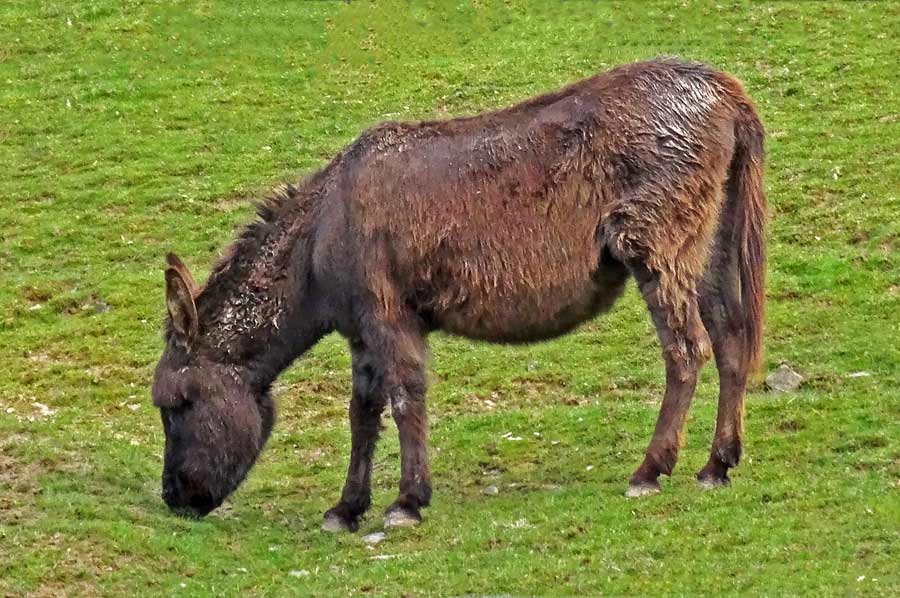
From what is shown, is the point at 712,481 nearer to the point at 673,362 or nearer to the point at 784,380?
the point at 673,362

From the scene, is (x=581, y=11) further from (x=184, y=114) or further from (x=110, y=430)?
(x=110, y=430)

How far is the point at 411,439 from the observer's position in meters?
10.3

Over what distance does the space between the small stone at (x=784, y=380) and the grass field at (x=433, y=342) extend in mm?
203

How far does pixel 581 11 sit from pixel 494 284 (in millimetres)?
19129

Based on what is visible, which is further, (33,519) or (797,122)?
(797,122)

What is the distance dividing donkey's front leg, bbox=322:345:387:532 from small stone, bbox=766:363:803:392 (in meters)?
4.33

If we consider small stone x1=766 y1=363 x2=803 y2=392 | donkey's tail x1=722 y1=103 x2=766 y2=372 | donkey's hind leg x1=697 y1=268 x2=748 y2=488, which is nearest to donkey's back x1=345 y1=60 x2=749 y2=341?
donkey's tail x1=722 y1=103 x2=766 y2=372

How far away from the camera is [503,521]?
986 centimetres

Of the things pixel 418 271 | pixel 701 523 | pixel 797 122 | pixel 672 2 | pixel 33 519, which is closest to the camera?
pixel 701 523

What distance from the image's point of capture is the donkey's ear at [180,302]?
10383mm

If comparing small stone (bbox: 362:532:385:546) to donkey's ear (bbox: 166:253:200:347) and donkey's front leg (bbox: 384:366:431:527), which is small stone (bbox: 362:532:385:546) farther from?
donkey's ear (bbox: 166:253:200:347)

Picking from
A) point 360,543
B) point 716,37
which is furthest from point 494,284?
point 716,37

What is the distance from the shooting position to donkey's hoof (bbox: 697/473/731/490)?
10.1m

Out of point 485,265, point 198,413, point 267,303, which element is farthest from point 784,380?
point 198,413
